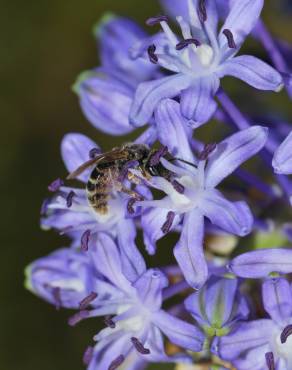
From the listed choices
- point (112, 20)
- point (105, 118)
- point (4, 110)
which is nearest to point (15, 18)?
point (4, 110)

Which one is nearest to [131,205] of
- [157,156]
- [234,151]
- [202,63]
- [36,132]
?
[157,156]

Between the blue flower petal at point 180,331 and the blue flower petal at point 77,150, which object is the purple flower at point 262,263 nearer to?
the blue flower petal at point 180,331

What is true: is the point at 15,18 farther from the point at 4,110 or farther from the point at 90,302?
the point at 90,302

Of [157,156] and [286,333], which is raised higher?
[157,156]

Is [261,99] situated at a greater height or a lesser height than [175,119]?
lesser

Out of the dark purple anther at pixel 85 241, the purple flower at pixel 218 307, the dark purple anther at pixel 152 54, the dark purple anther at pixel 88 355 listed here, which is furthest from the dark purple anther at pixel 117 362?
the dark purple anther at pixel 152 54

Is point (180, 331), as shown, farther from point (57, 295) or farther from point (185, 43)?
point (185, 43)
